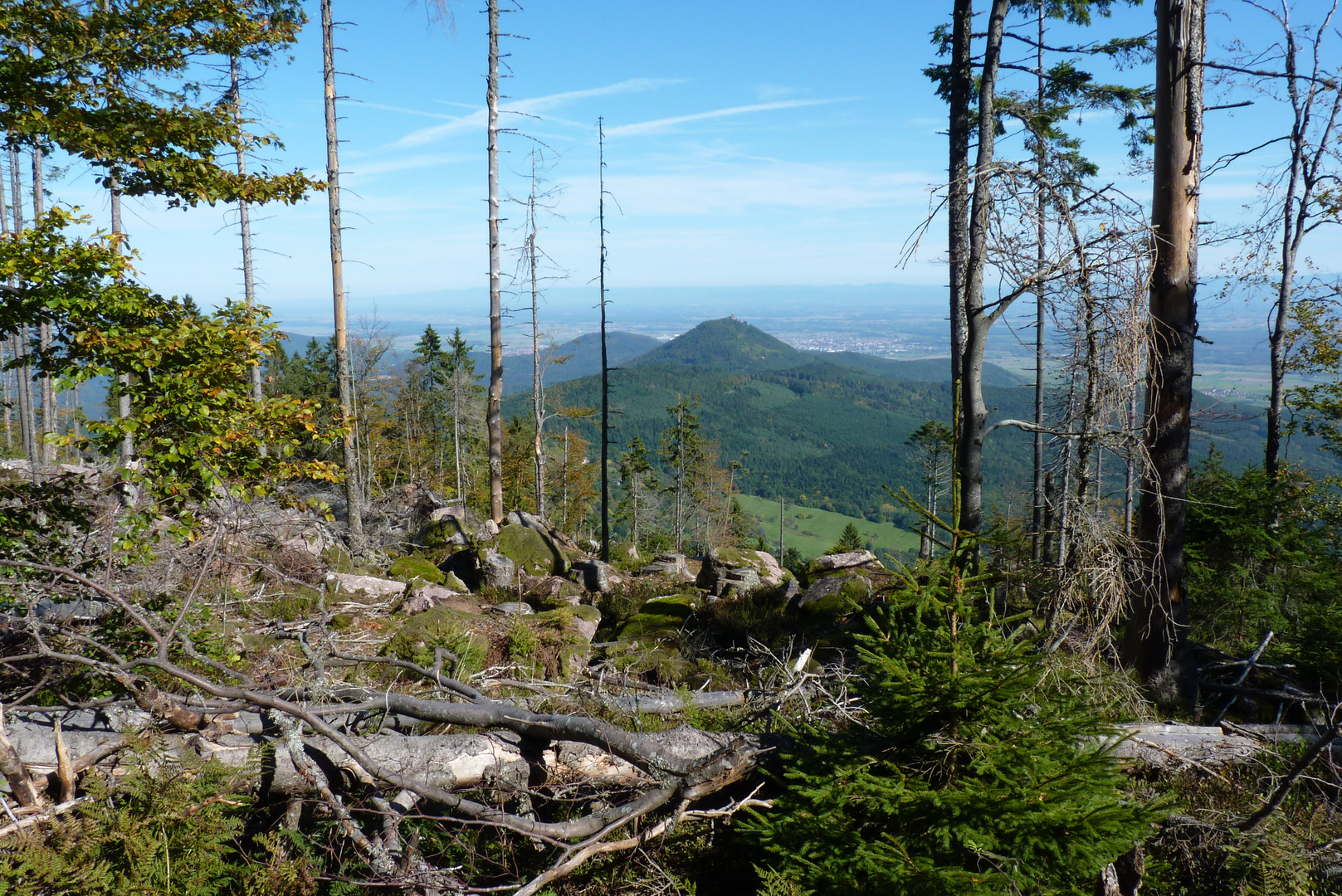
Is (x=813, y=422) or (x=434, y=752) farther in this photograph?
(x=813, y=422)

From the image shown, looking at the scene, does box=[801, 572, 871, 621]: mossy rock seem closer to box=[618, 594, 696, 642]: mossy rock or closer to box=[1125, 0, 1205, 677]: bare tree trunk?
box=[618, 594, 696, 642]: mossy rock

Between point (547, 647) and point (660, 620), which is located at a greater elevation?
point (547, 647)

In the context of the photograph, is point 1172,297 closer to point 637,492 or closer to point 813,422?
point 637,492

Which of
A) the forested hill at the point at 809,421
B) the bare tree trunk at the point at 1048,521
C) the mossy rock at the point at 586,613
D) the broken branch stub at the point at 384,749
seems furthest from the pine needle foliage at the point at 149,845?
the forested hill at the point at 809,421

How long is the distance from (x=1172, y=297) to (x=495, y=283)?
1374 centimetres

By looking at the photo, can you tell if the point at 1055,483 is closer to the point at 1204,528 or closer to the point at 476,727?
the point at 476,727

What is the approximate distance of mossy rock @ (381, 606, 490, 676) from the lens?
6215 mm

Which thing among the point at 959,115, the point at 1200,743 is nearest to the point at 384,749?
the point at 1200,743

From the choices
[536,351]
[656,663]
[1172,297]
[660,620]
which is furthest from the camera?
[536,351]

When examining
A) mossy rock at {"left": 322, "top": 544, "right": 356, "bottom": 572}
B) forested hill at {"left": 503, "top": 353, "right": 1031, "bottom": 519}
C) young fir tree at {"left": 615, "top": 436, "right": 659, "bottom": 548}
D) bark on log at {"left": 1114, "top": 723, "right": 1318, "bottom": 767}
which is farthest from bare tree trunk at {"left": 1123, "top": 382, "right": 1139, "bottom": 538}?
Result: forested hill at {"left": 503, "top": 353, "right": 1031, "bottom": 519}

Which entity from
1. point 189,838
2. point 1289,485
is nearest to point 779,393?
point 1289,485

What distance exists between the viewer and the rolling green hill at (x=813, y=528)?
84.4m

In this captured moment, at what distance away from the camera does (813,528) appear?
9419 centimetres

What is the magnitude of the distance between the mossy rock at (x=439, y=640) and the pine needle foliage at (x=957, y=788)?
11.5 ft
